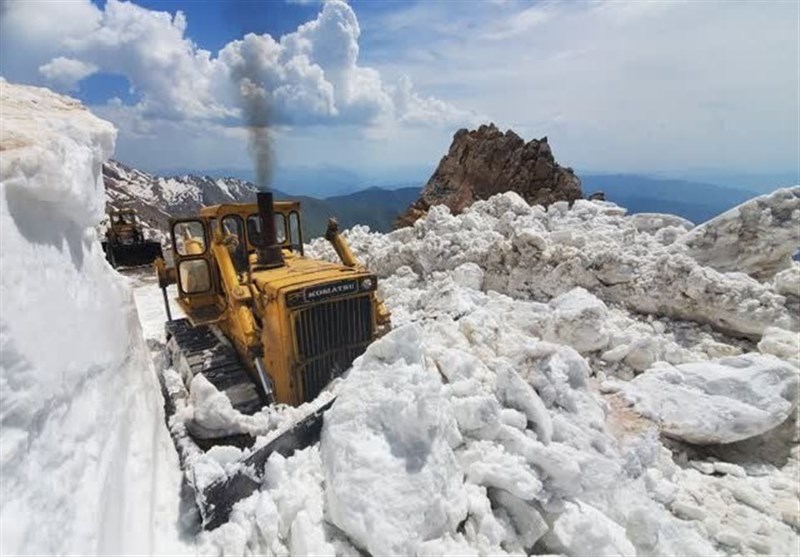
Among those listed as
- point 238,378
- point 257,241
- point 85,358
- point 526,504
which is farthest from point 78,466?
point 257,241

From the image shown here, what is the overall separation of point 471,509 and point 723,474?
283 centimetres

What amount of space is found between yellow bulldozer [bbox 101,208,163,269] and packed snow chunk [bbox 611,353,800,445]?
1669 cm

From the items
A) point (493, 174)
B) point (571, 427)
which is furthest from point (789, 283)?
point (493, 174)

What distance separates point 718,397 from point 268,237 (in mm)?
4970

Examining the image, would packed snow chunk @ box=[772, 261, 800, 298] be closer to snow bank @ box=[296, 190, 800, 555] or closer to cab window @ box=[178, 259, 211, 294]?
snow bank @ box=[296, 190, 800, 555]

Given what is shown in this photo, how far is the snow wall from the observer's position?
1.68 m

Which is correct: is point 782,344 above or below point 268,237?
below

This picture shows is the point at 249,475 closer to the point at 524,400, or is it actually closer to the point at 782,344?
the point at 524,400

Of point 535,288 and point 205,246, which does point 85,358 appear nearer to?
point 205,246

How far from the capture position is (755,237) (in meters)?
8.07

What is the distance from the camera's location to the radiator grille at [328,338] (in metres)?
4.66

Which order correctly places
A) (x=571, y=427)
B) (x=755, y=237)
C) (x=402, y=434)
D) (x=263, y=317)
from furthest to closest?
(x=755, y=237)
(x=263, y=317)
(x=571, y=427)
(x=402, y=434)

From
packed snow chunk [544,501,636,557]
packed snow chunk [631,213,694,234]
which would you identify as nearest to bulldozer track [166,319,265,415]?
packed snow chunk [544,501,636,557]

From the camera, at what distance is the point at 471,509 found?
296 centimetres
